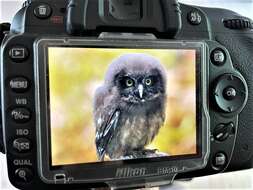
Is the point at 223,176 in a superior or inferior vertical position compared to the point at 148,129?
inferior

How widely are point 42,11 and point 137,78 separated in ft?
0.29

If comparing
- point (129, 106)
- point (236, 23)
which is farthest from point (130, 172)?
point (236, 23)

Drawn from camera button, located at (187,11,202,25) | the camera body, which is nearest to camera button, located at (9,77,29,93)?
the camera body

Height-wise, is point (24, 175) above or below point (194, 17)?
below

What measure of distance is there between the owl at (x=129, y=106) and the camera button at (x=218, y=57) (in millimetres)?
55

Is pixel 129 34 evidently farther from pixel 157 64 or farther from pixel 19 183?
pixel 19 183

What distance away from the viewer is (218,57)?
33cm

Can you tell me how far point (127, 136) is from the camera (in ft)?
0.96

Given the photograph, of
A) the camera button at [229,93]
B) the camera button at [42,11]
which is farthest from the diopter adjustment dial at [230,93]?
the camera button at [42,11]

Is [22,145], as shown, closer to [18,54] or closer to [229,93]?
[18,54]

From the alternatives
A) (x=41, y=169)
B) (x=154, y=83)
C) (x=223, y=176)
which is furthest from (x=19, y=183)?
(x=223, y=176)

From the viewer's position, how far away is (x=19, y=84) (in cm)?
27

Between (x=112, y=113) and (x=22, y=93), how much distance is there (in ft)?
0.22

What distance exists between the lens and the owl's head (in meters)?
0.29
